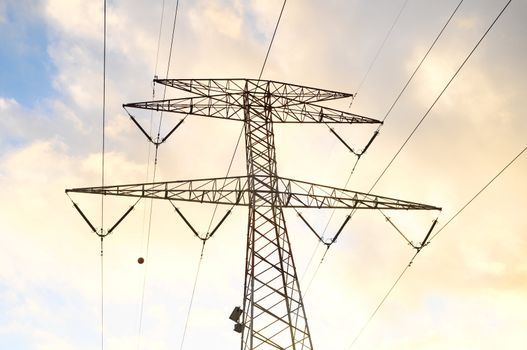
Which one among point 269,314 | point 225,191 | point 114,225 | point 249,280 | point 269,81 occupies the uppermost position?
point 269,81

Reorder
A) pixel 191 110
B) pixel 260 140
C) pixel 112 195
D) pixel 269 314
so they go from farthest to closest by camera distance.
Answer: pixel 191 110 → pixel 260 140 → pixel 112 195 → pixel 269 314

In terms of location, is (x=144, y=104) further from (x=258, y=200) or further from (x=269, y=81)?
(x=258, y=200)

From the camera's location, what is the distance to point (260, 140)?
15.7 meters

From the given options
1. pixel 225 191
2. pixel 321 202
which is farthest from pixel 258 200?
pixel 321 202

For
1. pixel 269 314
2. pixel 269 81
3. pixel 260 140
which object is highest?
pixel 269 81

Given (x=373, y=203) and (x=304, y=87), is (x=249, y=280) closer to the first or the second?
(x=373, y=203)

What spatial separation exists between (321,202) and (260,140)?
3.49m

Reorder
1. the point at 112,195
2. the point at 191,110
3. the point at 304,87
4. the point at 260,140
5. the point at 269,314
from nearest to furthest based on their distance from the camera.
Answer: the point at 269,314 → the point at 112,195 → the point at 260,140 → the point at 191,110 → the point at 304,87

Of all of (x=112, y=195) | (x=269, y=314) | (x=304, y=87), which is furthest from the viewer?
(x=304, y=87)

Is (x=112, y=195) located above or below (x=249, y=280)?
above

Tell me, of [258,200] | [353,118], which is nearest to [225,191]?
[258,200]

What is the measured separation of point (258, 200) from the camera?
1349 cm

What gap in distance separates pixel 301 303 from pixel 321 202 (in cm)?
307

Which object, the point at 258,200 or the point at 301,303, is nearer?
the point at 301,303
